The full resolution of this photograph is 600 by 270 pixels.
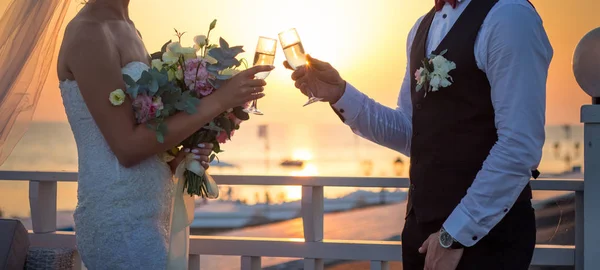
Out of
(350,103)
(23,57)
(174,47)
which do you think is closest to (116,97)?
(174,47)

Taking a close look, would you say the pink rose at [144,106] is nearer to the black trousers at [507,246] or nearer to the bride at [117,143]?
the bride at [117,143]

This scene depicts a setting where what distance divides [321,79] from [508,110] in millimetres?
850

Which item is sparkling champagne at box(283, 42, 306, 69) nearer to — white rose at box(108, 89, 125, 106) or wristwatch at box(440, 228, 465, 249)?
white rose at box(108, 89, 125, 106)

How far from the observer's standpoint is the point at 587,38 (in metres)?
3.71

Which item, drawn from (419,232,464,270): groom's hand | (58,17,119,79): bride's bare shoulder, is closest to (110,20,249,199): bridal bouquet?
Answer: (58,17,119,79): bride's bare shoulder

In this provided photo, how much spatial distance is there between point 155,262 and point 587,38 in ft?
7.29

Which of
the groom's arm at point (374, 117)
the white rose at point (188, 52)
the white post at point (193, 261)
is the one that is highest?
the white rose at point (188, 52)

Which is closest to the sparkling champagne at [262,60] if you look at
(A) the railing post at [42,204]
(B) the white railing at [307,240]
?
(B) the white railing at [307,240]

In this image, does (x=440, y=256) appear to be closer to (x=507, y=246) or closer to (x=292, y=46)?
(x=507, y=246)

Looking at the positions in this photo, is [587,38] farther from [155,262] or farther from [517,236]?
[155,262]

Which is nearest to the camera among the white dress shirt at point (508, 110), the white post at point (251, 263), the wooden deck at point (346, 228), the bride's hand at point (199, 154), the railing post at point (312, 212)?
the white dress shirt at point (508, 110)

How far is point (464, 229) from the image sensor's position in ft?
6.81

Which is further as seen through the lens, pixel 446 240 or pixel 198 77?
pixel 198 77

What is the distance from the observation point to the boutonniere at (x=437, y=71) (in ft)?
7.16
